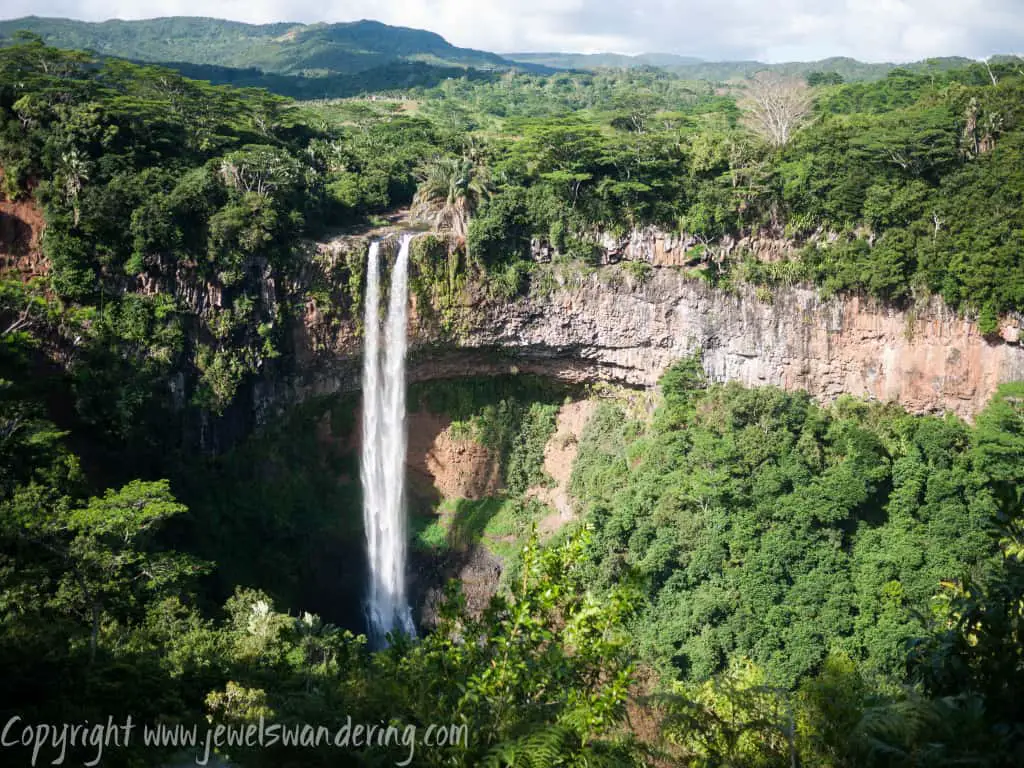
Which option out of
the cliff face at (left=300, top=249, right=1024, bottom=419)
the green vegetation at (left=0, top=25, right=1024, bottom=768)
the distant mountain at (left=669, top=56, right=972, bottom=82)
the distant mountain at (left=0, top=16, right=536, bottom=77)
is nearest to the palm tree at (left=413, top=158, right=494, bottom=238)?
the green vegetation at (left=0, top=25, right=1024, bottom=768)

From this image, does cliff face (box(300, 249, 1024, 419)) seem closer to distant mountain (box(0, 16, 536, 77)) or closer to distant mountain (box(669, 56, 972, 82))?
distant mountain (box(669, 56, 972, 82))

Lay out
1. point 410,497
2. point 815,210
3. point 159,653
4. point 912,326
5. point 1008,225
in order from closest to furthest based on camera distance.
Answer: point 159,653
point 1008,225
point 912,326
point 815,210
point 410,497

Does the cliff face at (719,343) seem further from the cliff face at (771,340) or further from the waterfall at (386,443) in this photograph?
the waterfall at (386,443)

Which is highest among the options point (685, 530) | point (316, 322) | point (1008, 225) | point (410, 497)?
point (1008, 225)

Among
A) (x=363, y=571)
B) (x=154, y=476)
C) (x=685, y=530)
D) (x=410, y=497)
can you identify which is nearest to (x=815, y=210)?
(x=685, y=530)

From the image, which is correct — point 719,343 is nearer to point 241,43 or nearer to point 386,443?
point 386,443

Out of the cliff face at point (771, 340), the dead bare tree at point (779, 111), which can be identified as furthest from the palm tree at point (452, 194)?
the dead bare tree at point (779, 111)

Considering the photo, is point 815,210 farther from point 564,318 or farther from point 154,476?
point 154,476
